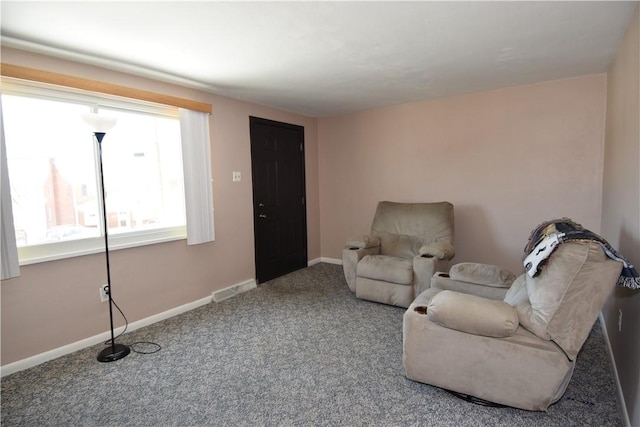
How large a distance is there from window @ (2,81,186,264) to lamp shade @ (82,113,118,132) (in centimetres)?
50

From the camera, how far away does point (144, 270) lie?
3006mm

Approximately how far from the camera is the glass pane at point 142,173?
9.37 feet

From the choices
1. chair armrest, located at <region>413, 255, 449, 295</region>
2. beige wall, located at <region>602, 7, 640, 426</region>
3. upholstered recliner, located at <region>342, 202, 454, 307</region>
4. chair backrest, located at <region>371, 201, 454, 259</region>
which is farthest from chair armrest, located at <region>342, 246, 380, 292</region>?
beige wall, located at <region>602, 7, 640, 426</region>

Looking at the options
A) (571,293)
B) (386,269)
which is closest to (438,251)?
(386,269)

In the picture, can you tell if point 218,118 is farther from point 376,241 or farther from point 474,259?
point 474,259

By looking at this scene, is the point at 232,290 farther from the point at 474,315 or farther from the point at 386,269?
the point at 474,315

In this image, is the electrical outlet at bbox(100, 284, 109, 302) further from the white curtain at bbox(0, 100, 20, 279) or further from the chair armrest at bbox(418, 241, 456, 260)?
the chair armrest at bbox(418, 241, 456, 260)

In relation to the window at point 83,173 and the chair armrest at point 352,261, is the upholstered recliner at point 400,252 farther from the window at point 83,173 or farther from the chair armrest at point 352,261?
the window at point 83,173

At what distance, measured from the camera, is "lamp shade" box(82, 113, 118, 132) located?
222 cm

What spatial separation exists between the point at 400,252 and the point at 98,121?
10.3 ft

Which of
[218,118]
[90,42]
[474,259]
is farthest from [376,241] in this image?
[90,42]

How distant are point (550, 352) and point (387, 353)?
1.09 metres

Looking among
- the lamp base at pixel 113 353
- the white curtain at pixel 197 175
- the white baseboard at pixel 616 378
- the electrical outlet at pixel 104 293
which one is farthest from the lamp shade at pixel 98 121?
the white baseboard at pixel 616 378

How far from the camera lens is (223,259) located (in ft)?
12.2
